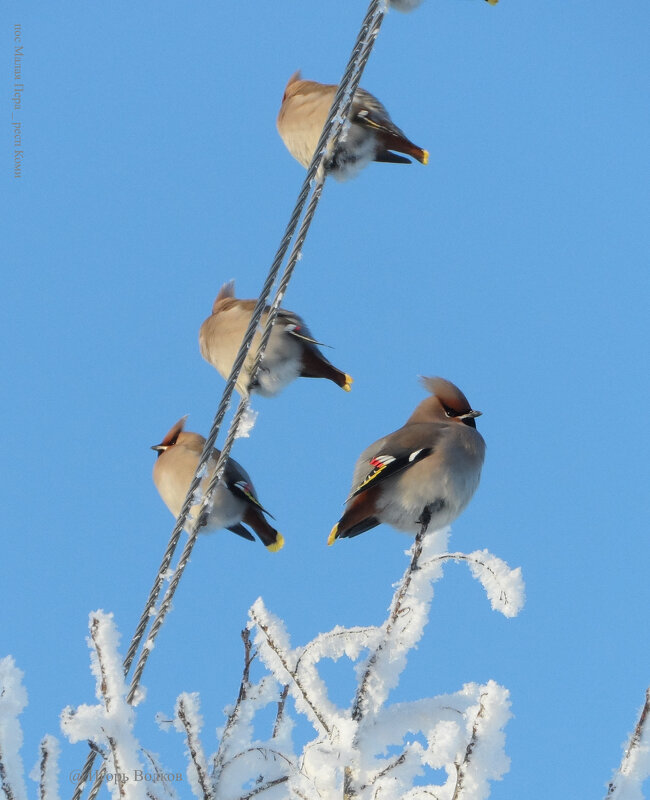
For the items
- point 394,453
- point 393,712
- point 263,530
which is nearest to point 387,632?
point 393,712

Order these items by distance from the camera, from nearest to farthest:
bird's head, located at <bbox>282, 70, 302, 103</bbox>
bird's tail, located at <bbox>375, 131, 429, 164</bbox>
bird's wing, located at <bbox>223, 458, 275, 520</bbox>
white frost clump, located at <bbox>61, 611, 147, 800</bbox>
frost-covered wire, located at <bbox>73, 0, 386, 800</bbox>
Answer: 1. white frost clump, located at <bbox>61, 611, 147, 800</bbox>
2. frost-covered wire, located at <bbox>73, 0, 386, 800</bbox>
3. bird's wing, located at <bbox>223, 458, 275, 520</bbox>
4. bird's tail, located at <bbox>375, 131, 429, 164</bbox>
5. bird's head, located at <bbox>282, 70, 302, 103</bbox>

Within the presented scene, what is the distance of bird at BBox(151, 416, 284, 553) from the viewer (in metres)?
4.80

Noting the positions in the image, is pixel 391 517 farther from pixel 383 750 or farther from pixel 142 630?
pixel 142 630

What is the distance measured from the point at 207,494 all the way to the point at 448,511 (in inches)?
67.4

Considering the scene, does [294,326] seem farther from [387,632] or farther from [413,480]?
[387,632]

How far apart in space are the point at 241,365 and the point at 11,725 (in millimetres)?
1075

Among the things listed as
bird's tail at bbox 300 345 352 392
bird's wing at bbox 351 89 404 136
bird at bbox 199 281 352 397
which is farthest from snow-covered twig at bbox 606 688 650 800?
bird's wing at bbox 351 89 404 136

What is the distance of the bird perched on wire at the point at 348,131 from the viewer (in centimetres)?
555

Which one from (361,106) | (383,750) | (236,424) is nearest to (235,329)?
(361,106)

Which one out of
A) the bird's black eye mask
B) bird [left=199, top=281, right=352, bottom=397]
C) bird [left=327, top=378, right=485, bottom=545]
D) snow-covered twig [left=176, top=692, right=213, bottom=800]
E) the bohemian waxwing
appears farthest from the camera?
bird [left=199, top=281, right=352, bottom=397]

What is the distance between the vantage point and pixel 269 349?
16.3 ft

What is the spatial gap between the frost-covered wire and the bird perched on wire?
2.52m

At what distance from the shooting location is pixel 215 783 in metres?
2.66

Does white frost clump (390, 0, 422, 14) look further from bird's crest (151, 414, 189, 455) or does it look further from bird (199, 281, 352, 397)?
bird's crest (151, 414, 189, 455)
